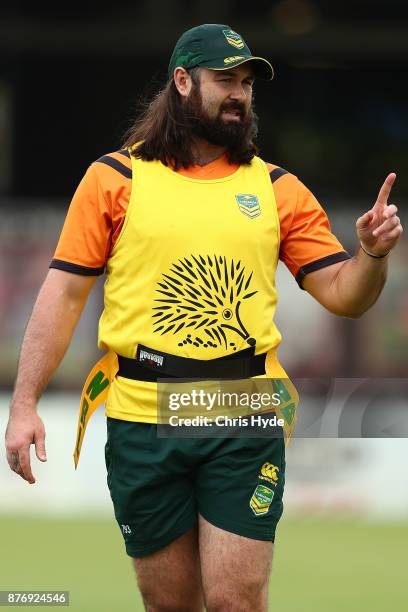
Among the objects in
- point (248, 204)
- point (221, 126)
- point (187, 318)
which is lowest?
point (187, 318)

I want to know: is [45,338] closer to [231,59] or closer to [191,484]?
[191,484]

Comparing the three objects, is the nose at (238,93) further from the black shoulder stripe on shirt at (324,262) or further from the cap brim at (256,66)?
the black shoulder stripe on shirt at (324,262)

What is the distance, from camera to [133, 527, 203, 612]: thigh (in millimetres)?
4816

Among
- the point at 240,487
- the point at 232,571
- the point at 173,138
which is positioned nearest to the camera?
the point at 232,571

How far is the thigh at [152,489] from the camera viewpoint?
15.7 feet

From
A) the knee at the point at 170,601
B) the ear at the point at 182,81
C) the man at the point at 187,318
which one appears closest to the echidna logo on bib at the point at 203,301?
the man at the point at 187,318

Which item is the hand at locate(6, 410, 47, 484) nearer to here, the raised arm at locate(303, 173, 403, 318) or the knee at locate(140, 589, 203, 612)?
the knee at locate(140, 589, 203, 612)

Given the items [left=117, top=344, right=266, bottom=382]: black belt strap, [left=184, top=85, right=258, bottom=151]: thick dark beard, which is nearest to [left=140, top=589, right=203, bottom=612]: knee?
[left=117, top=344, right=266, bottom=382]: black belt strap

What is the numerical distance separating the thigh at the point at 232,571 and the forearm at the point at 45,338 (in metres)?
0.77

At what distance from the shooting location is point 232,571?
183 inches

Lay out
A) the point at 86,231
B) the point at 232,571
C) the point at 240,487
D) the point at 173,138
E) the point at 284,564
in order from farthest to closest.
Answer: the point at 284,564 < the point at 173,138 < the point at 86,231 < the point at 240,487 < the point at 232,571

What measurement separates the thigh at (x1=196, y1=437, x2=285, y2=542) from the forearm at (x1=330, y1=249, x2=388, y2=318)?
1.81 ft

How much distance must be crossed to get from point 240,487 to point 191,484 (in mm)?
187

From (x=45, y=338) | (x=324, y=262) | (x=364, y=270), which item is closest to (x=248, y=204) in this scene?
(x=324, y=262)
